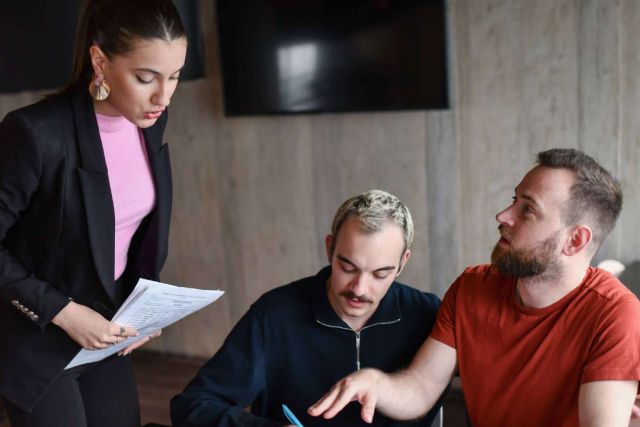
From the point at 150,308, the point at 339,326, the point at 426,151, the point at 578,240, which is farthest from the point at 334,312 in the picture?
the point at 426,151

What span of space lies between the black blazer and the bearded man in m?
0.57

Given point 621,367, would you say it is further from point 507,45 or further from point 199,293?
point 507,45

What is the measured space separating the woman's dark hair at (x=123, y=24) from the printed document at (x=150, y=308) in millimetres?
449

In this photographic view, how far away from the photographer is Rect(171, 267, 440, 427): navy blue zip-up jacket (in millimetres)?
1646

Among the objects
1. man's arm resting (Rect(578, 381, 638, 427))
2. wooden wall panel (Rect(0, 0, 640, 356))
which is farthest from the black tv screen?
man's arm resting (Rect(578, 381, 638, 427))

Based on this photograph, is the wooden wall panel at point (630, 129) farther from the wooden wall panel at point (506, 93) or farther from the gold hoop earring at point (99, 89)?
the gold hoop earring at point (99, 89)

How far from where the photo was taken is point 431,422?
1.66 metres

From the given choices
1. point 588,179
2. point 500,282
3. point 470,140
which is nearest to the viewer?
point 588,179

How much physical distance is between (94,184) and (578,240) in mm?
958

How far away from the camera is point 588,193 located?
Answer: 1497 mm

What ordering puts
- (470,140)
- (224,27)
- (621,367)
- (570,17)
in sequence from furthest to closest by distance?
(224,27) < (470,140) < (570,17) < (621,367)

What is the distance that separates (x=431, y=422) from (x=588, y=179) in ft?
2.00

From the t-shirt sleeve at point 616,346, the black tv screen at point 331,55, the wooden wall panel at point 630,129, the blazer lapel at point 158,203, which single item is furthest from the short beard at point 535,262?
the black tv screen at point 331,55

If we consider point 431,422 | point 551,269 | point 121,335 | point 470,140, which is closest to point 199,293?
point 121,335
